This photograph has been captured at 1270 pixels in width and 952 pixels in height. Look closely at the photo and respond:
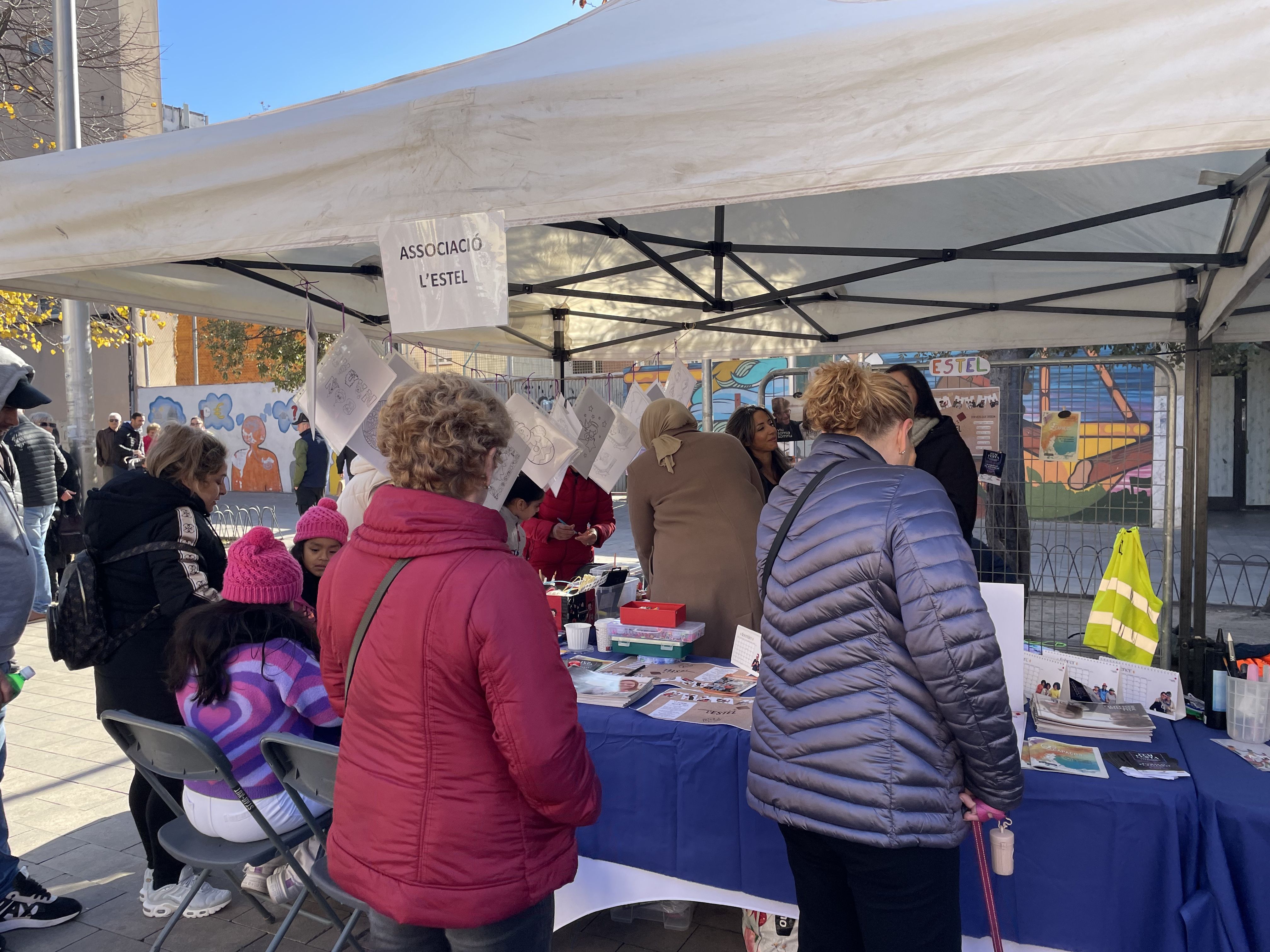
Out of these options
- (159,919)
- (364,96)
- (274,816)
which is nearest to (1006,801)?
(274,816)

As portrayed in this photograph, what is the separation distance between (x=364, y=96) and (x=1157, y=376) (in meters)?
3.99

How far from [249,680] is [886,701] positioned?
5.57ft

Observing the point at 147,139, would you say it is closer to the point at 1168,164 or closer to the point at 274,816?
the point at 274,816

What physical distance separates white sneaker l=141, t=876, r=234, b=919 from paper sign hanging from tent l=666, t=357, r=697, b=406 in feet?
10.2

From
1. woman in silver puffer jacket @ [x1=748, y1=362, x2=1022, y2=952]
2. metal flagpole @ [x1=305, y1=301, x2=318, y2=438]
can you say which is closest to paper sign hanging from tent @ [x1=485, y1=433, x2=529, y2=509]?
metal flagpole @ [x1=305, y1=301, x2=318, y2=438]

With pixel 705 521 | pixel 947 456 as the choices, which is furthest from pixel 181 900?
pixel 947 456

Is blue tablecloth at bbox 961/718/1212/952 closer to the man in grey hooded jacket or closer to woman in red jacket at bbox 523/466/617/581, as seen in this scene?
the man in grey hooded jacket

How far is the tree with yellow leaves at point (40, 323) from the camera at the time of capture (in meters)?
8.26

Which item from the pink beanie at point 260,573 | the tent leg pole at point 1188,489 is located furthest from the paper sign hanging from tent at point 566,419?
the tent leg pole at point 1188,489

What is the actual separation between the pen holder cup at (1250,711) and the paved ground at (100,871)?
5.13ft

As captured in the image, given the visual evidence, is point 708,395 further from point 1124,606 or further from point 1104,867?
point 1104,867

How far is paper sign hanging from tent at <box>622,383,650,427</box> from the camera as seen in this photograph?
4.83 m

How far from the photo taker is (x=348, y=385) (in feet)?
10.00

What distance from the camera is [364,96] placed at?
2.20 metres
